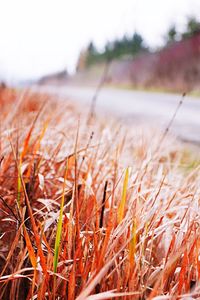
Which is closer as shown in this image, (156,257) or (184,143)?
(156,257)

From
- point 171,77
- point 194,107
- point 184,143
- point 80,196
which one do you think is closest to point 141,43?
point 171,77

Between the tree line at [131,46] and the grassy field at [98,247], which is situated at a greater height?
the tree line at [131,46]

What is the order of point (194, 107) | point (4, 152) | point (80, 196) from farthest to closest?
point (194, 107) → point (4, 152) → point (80, 196)

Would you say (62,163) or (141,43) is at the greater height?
(141,43)

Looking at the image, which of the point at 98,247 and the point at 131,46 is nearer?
the point at 98,247

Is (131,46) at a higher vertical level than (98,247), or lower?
higher

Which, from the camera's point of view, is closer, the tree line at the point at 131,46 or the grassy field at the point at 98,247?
the grassy field at the point at 98,247

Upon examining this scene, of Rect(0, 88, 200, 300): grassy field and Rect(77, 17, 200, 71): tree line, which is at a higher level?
Rect(77, 17, 200, 71): tree line

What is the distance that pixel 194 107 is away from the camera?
6.41 m

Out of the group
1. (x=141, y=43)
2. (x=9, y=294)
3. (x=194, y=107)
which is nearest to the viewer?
(x=9, y=294)

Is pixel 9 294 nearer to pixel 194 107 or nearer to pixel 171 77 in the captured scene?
pixel 194 107

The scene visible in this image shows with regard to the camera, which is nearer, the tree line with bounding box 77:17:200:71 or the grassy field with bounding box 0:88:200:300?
the grassy field with bounding box 0:88:200:300

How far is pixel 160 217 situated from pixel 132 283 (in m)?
0.21

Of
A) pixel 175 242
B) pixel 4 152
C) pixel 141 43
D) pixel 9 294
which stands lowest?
pixel 9 294
